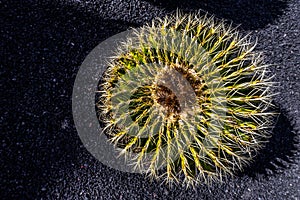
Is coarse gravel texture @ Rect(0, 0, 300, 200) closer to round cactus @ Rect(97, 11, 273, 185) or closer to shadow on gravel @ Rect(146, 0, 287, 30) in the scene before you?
shadow on gravel @ Rect(146, 0, 287, 30)

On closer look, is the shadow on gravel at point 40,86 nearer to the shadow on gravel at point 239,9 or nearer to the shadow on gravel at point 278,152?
the shadow on gravel at point 239,9

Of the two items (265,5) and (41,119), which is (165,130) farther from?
(265,5)

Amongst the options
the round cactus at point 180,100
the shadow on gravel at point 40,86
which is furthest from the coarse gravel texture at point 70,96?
Answer: the round cactus at point 180,100

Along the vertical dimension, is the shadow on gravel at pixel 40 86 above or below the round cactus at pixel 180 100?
below

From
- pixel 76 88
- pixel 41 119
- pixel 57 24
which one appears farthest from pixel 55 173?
pixel 57 24

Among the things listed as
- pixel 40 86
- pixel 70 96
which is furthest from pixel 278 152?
pixel 40 86

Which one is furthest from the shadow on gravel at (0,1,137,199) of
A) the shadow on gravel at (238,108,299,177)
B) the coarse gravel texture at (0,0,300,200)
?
the shadow on gravel at (238,108,299,177)

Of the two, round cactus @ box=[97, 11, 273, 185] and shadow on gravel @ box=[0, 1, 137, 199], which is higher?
round cactus @ box=[97, 11, 273, 185]
